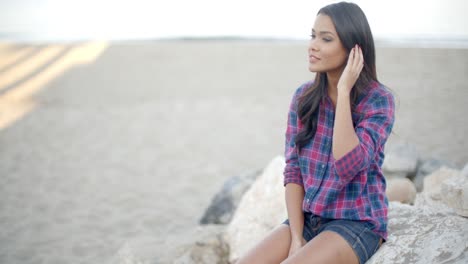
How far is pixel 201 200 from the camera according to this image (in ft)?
19.4

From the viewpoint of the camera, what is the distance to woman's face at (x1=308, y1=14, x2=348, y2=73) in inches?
83.4

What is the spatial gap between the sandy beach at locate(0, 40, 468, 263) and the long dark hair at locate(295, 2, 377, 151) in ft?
5.01

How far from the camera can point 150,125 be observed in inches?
363

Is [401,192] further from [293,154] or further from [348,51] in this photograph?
[348,51]

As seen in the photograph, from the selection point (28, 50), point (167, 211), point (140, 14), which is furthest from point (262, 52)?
point (140, 14)

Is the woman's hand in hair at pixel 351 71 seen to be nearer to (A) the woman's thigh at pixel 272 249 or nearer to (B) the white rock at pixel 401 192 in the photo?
(A) the woman's thigh at pixel 272 249

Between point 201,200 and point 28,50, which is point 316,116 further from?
point 28,50

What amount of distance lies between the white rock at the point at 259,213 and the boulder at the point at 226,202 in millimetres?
622

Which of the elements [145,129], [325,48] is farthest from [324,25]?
[145,129]

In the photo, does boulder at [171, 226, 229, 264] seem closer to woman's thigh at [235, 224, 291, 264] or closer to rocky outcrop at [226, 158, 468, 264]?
rocky outcrop at [226, 158, 468, 264]

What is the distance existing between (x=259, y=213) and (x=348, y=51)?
1709mm

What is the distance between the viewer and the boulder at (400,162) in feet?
14.8

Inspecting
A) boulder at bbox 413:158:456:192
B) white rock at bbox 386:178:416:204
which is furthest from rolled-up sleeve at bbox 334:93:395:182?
boulder at bbox 413:158:456:192

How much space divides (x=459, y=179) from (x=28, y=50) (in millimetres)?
16221
